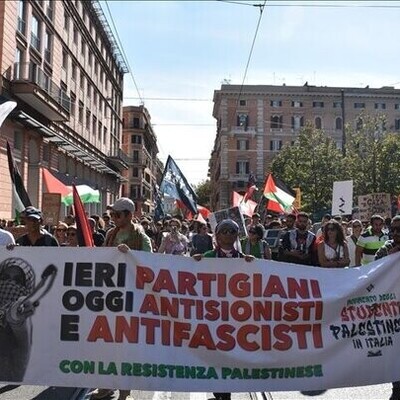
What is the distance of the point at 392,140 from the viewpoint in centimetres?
3834

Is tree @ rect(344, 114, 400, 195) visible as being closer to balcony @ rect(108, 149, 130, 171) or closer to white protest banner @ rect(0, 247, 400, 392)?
balcony @ rect(108, 149, 130, 171)

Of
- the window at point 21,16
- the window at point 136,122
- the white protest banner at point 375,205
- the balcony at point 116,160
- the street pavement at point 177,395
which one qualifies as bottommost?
the street pavement at point 177,395

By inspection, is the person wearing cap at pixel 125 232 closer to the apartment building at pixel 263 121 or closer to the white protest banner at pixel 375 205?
the white protest banner at pixel 375 205

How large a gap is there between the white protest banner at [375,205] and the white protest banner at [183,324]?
38.2 feet

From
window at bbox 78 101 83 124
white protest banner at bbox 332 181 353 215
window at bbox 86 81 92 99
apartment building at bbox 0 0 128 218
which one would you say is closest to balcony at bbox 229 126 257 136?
apartment building at bbox 0 0 128 218

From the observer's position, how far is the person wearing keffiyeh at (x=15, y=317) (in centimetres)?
466

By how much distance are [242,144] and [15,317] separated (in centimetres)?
7918

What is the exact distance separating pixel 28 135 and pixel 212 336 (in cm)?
2501

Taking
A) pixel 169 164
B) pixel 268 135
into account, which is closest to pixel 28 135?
pixel 169 164

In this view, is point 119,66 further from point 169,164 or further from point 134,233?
point 134,233

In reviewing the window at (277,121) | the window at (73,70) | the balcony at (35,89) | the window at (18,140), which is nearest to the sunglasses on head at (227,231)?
the balcony at (35,89)

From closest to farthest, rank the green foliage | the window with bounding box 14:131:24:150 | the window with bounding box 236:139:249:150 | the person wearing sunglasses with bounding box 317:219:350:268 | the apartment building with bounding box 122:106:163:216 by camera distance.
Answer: the person wearing sunglasses with bounding box 317:219:350:268 < the window with bounding box 14:131:24:150 < the green foliage < the window with bounding box 236:139:249:150 < the apartment building with bounding box 122:106:163:216

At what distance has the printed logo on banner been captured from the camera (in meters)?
4.88

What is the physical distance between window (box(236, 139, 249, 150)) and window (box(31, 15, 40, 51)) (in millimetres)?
54499
